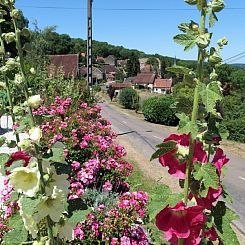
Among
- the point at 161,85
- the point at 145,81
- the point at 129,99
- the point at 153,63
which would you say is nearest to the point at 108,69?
the point at 153,63

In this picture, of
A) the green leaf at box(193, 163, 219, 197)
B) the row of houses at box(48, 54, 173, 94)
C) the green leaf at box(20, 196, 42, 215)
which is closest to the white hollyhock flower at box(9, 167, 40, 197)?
the green leaf at box(20, 196, 42, 215)

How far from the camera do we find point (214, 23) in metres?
1.19

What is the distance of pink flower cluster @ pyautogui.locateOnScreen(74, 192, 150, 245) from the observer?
11.6ft

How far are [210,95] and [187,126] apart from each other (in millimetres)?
126

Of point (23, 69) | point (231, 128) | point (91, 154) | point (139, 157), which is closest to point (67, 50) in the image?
point (231, 128)

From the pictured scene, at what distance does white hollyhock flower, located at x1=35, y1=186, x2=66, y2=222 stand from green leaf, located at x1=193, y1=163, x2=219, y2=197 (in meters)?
0.54

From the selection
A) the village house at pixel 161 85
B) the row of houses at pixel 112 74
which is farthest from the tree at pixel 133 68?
the village house at pixel 161 85

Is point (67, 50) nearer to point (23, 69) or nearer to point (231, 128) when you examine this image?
point (231, 128)

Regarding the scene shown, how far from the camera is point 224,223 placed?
1.30m

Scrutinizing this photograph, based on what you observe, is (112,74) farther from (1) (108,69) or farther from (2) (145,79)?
(2) (145,79)

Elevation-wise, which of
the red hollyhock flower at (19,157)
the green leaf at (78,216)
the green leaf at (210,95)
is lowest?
the green leaf at (78,216)

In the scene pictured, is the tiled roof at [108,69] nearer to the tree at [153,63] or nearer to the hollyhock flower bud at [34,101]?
the tree at [153,63]

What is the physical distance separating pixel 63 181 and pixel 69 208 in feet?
0.46

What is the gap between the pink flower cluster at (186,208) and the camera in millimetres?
1187
